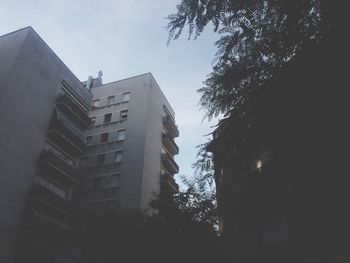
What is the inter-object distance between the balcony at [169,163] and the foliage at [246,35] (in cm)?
3813

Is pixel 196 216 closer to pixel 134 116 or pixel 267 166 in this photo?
pixel 134 116

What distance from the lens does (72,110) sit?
107 ft

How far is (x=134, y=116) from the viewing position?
38.9 meters

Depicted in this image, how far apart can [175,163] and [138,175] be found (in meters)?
11.5

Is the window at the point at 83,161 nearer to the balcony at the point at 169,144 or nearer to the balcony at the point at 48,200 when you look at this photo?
the balcony at the point at 48,200

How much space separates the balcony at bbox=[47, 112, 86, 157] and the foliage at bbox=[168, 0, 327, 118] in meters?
27.3

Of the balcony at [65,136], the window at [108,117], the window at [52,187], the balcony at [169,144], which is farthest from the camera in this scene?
the balcony at [169,144]

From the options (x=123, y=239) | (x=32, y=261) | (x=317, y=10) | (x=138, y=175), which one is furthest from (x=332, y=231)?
(x=138, y=175)

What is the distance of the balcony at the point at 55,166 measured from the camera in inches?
1049

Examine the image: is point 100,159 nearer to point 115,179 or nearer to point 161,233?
point 115,179

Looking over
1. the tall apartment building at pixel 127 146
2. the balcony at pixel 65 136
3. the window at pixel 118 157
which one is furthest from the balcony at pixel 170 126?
the balcony at pixel 65 136

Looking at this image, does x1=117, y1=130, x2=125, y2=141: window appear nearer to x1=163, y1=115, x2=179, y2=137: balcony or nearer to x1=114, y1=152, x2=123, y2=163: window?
x1=114, y1=152, x2=123, y2=163: window

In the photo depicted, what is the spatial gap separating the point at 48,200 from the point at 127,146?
1247 centimetres

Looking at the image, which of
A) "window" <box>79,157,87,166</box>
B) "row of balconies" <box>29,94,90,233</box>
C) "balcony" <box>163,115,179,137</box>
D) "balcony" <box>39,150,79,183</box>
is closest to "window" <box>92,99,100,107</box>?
"row of balconies" <box>29,94,90,233</box>
